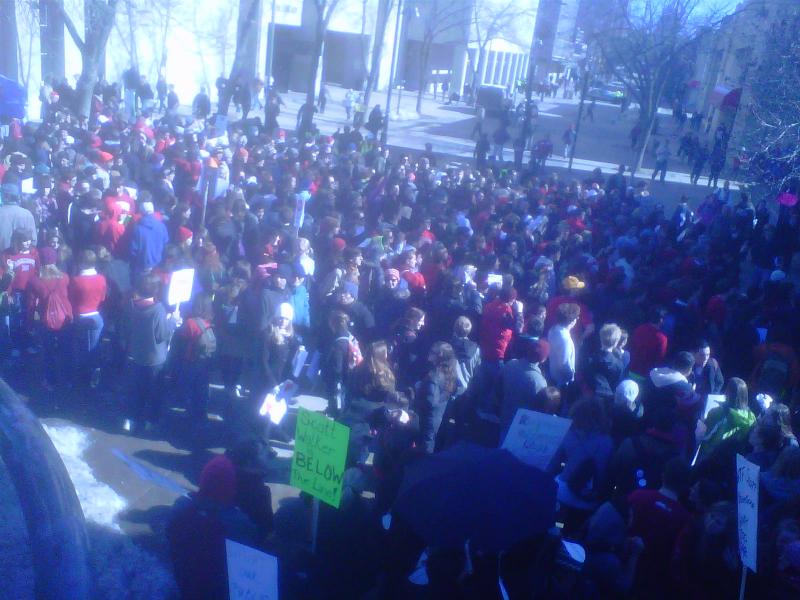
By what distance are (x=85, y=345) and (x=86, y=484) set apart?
169 centimetres

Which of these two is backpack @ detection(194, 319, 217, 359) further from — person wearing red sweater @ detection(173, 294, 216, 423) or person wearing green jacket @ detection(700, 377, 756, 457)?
person wearing green jacket @ detection(700, 377, 756, 457)

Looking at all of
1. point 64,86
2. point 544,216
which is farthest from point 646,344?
point 64,86

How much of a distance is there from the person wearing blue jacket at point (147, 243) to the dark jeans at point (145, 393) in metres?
2.24

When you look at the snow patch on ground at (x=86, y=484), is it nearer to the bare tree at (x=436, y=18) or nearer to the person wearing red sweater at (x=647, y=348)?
the person wearing red sweater at (x=647, y=348)

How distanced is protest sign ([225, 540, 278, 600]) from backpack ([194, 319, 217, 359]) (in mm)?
3354

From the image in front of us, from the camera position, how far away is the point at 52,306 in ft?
23.1

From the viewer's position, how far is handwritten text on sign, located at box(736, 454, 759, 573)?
375 cm

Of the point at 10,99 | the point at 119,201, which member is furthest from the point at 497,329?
the point at 10,99

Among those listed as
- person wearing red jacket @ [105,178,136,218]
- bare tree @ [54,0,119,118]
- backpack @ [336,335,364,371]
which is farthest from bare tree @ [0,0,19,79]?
backpack @ [336,335,364,371]

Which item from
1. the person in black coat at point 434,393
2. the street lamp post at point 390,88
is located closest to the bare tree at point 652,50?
the street lamp post at point 390,88

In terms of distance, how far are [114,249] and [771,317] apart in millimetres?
7678

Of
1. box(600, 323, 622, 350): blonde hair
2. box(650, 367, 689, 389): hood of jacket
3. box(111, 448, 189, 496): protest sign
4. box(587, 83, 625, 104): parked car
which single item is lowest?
box(111, 448, 189, 496): protest sign

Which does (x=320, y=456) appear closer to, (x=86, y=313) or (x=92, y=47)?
(x=86, y=313)

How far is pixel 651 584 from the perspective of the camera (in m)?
4.30
